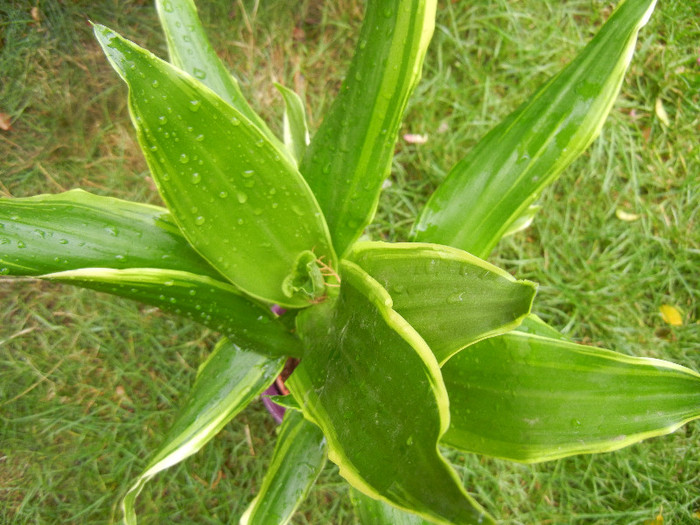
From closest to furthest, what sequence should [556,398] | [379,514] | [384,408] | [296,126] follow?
[384,408], [556,398], [379,514], [296,126]

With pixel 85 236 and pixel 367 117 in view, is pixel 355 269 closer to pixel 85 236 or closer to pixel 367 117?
pixel 367 117

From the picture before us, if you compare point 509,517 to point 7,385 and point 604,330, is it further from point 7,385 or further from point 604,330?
point 7,385

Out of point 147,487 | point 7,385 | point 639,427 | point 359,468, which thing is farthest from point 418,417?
point 7,385

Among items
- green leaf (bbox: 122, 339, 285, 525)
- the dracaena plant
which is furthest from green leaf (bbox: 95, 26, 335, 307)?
green leaf (bbox: 122, 339, 285, 525)

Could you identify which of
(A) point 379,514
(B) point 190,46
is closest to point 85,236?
(B) point 190,46

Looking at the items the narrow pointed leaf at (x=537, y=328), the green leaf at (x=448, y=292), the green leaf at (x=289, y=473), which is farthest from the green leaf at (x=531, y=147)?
the green leaf at (x=289, y=473)

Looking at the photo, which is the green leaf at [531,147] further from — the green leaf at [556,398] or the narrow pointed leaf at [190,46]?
the narrow pointed leaf at [190,46]

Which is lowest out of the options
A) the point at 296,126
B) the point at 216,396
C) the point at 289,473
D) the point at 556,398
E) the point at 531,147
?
the point at 289,473

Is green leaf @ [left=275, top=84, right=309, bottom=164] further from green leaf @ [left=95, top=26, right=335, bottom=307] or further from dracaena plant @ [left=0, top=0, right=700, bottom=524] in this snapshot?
green leaf @ [left=95, top=26, right=335, bottom=307]

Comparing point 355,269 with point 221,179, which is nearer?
point 355,269
